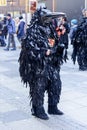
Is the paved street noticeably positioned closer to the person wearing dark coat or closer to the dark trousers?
the dark trousers

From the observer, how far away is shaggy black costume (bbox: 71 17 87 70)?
11953mm

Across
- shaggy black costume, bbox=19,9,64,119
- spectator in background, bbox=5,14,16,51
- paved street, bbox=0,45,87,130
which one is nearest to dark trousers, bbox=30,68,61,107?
shaggy black costume, bbox=19,9,64,119

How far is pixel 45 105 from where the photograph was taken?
303 inches

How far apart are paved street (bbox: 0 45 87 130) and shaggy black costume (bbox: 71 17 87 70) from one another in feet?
2.27

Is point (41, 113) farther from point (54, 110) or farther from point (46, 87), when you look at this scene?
point (46, 87)

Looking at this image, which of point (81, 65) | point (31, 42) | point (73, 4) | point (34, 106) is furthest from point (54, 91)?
point (73, 4)

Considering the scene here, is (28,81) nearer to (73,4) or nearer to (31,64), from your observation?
(31,64)

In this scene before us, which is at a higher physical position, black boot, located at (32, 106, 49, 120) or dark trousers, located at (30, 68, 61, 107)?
→ dark trousers, located at (30, 68, 61, 107)

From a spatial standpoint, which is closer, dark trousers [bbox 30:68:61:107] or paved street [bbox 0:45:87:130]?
paved street [bbox 0:45:87:130]

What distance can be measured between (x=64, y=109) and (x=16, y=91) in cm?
195

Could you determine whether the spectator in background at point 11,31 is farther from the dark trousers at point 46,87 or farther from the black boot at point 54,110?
the dark trousers at point 46,87

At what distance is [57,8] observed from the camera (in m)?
47.0

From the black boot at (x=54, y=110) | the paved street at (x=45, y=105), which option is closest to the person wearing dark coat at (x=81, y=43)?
the paved street at (x=45, y=105)

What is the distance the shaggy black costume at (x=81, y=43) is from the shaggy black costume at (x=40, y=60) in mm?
5236
